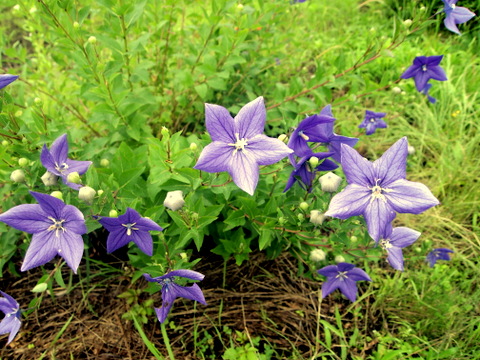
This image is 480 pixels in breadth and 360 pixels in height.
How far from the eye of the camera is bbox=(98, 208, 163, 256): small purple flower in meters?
1.70

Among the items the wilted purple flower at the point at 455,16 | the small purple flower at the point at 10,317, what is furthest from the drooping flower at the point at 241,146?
the wilted purple flower at the point at 455,16

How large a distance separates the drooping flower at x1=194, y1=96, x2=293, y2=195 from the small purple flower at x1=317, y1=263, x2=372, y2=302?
103 cm

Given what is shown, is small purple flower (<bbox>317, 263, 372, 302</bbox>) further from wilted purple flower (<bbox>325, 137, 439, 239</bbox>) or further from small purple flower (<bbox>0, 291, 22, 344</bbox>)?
small purple flower (<bbox>0, 291, 22, 344</bbox>)

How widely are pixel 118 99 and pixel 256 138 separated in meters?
1.17

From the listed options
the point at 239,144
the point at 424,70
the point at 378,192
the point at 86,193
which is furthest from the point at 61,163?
the point at 424,70

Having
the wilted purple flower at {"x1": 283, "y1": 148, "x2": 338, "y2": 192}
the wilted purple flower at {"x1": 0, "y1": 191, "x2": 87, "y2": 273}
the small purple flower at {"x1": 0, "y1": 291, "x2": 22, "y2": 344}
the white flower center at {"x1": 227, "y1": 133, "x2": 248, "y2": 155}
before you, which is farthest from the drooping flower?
the small purple flower at {"x1": 0, "y1": 291, "x2": 22, "y2": 344}

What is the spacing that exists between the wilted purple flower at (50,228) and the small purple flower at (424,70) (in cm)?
265

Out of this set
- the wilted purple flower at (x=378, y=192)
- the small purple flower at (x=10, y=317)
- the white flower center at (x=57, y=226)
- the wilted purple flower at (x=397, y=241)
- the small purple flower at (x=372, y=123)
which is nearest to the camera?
the wilted purple flower at (x=378, y=192)

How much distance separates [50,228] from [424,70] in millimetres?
3006

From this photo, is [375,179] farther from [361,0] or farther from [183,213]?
[361,0]

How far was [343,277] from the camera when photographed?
2.42 m

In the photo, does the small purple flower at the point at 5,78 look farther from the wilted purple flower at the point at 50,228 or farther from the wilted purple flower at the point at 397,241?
the wilted purple flower at the point at 397,241

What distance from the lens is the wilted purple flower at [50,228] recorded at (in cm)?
163

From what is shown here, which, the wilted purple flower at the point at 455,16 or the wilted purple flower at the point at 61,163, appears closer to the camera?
the wilted purple flower at the point at 61,163
